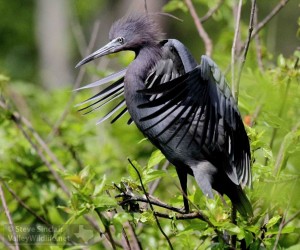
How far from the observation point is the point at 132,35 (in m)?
3.74

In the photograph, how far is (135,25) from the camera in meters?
3.78

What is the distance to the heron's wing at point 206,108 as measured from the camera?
10.1 ft

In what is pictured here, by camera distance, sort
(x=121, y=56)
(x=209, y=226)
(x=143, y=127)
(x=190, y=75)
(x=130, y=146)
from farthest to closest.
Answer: (x=130, y=146) → (x=121, y=56) → (x=143, y=127) → (x=190, y=75) → (x=209, y=226)

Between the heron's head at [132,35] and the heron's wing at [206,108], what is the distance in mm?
485


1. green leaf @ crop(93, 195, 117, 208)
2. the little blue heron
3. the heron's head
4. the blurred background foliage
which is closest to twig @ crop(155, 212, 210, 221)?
the blurred background foliage

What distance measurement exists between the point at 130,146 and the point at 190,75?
9.80ft

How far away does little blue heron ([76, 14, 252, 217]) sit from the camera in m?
3.13

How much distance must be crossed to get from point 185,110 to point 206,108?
90 millimetres

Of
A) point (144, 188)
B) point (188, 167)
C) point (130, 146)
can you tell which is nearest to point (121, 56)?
point (130, 146)

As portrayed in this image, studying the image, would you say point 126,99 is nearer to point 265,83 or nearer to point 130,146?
point 265,83

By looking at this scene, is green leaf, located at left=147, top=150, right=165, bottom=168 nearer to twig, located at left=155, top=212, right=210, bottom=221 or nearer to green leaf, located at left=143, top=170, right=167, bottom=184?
green leaf, located at left=143, top=170, right=167, bottom=184

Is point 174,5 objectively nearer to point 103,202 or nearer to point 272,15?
point 272,15

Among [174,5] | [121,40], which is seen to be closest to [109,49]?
[121,40]

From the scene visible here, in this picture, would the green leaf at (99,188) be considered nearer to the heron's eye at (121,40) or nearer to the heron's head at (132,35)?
the heron's head at (132,35)
